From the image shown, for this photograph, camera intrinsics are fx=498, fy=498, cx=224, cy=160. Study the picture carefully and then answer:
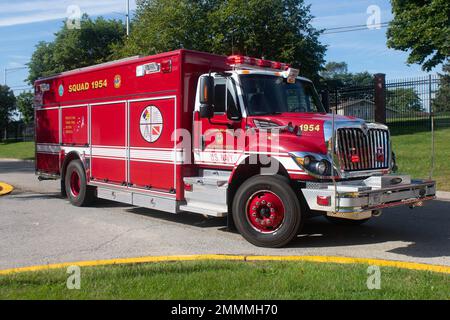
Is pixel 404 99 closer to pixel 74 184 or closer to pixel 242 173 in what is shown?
pixel 74 184

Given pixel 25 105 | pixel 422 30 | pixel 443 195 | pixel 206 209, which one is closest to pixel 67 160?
pixel 206 209

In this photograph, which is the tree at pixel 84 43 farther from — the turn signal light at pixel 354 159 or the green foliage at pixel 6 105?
the turn signal light at pixel 354 159

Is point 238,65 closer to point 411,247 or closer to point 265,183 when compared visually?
point 265,183

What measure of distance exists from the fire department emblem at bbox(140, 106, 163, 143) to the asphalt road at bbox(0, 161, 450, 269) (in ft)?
5.00

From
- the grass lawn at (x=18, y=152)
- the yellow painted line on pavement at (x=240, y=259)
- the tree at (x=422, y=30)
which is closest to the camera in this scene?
the yellow painted line on pavement at (x=240, y=259)

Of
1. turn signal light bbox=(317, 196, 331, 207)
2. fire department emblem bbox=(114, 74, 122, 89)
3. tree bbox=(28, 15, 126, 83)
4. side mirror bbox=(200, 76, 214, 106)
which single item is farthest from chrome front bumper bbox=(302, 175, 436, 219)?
tree bbox=(28, 15, 126, 83)

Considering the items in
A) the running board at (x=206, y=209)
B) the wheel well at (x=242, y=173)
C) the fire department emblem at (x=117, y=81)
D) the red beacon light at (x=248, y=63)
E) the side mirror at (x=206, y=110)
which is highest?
the red beacon light at (x=248, y=63)

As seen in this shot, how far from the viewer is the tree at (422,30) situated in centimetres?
2208

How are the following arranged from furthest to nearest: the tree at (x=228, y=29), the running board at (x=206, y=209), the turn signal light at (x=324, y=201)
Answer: the tree at (x=228, y=29), the running board at (x=206, y=209), the turn signal light at (x=324, y=201)

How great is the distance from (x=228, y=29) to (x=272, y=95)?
1363 centimetres

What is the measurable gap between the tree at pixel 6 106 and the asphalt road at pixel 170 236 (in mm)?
39607

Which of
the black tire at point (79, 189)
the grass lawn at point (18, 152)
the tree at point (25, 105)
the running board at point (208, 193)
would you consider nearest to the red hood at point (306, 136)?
the running board at point (208, 193)

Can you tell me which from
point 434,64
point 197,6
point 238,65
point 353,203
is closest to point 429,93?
point 434,64

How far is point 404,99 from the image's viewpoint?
888 inches
